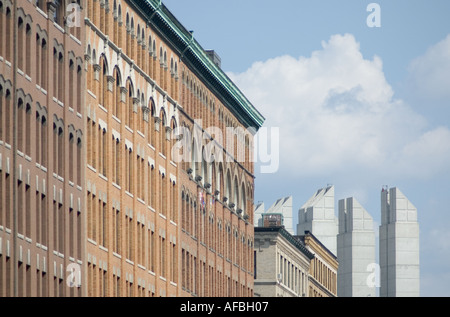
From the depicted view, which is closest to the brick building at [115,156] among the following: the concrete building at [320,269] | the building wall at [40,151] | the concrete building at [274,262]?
the building wall at [40,151]

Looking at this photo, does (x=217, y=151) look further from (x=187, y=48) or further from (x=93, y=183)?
(x=93, y=183)

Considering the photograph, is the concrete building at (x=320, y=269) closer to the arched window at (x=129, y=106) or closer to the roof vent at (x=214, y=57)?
the roof vent at (x=214, y=57)

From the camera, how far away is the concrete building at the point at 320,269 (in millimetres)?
170675

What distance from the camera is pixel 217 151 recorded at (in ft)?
397

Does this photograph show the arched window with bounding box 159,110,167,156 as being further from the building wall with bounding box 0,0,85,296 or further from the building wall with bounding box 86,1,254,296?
the building wall with bounding box 0,0,85,296

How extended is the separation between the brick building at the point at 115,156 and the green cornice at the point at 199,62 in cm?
17

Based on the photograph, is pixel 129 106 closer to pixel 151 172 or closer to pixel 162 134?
pixel 151 172

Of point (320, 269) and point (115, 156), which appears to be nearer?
point (115, 156)

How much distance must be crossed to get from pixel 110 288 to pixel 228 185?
3889 cm

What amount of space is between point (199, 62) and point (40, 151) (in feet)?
127

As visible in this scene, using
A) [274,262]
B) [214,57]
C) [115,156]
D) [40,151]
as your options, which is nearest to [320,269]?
[274,262]

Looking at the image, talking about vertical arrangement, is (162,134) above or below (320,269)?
below

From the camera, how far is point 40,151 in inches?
2965
